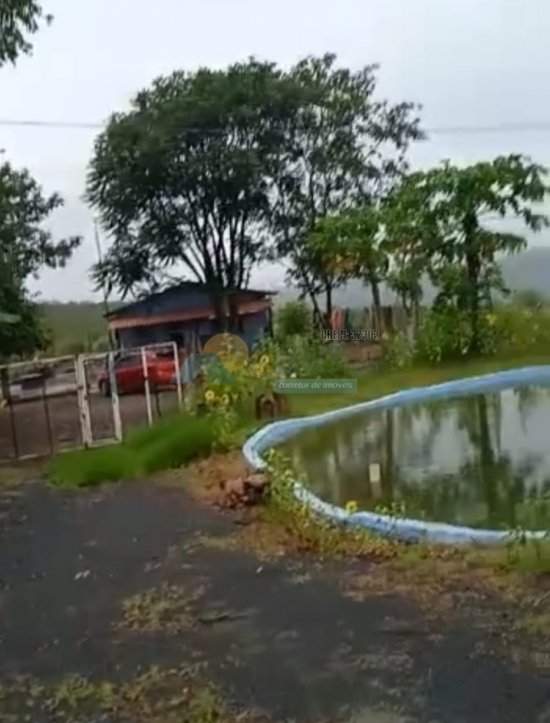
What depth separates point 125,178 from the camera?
19.2m

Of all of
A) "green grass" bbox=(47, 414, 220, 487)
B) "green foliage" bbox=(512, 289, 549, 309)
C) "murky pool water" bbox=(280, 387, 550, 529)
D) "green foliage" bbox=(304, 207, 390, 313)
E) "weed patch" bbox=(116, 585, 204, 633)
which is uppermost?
"green foliage" bbox=(304, 207, 390, 313)

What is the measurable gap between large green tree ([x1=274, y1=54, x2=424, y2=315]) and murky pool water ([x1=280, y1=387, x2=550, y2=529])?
894 centimetres

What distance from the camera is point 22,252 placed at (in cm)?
1542

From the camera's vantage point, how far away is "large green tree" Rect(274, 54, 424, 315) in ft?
63.9

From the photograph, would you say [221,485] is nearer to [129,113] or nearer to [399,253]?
[399,253]

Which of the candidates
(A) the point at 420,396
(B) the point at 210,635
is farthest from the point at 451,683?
(A) the point at 420,396

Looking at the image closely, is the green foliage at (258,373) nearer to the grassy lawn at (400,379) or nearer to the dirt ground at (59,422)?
the grassy lawn at (400,379)

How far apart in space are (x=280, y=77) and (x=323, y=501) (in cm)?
1405

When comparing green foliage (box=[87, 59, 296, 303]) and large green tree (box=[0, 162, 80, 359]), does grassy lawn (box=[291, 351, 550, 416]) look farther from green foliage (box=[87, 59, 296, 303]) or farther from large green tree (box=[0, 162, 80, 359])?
green foliage (box=[87, 59, 296, 303])

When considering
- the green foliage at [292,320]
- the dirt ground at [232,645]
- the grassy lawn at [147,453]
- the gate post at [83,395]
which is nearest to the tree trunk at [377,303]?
the green foliage at [292,320]

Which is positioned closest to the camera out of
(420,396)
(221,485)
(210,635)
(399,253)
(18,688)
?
(18,688)

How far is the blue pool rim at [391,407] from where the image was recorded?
5.45 m

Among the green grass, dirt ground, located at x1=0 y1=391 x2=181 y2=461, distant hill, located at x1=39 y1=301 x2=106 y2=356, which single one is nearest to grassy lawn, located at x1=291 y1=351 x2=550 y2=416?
dirt ground, located at x1=0 y1=391 x2=181 y2=461

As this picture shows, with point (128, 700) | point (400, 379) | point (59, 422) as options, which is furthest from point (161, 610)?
point (400, 379)
